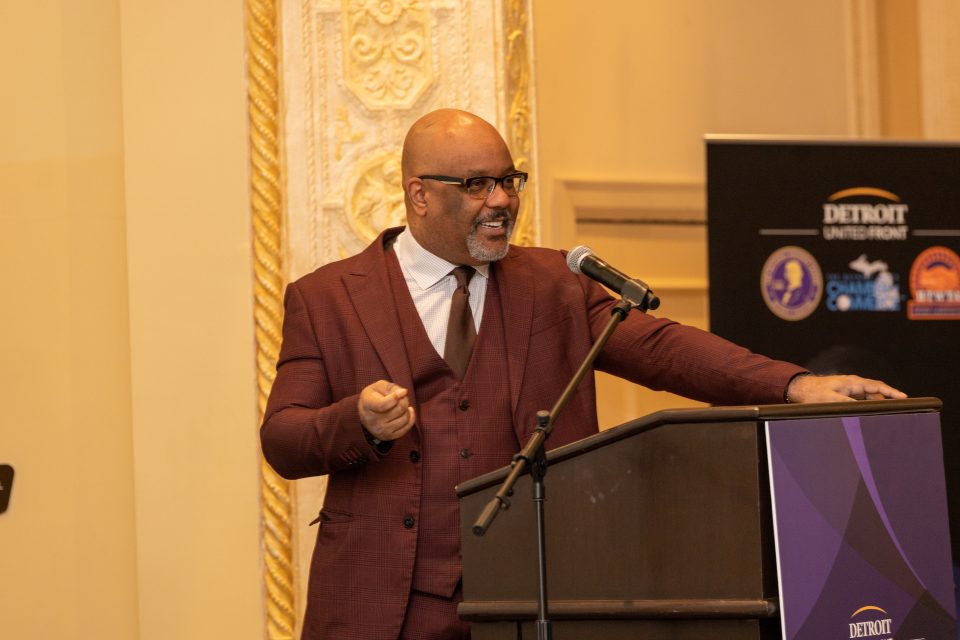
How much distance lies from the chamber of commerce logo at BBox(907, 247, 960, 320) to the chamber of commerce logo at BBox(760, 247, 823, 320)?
0.36 meters

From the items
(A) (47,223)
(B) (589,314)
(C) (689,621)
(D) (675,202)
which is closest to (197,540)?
(A) (47,223)

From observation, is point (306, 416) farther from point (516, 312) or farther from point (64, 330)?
point (64, 330)

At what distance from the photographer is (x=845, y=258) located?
443 cm

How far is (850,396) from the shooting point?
92.3 inches

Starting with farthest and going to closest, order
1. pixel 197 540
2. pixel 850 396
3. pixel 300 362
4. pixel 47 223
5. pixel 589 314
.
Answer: pixel 47 223 → pixel 197 540 → pixel 589 314 → pixel 300 362 → pixel 850 396

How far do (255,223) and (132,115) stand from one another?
0.50 meters

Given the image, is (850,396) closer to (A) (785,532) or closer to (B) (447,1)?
(A) (785,532)

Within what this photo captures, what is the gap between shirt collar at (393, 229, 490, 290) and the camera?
2.89 metres

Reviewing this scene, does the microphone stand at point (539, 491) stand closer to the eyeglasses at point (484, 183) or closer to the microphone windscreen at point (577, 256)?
the microphone windscreen at point (577, 256)

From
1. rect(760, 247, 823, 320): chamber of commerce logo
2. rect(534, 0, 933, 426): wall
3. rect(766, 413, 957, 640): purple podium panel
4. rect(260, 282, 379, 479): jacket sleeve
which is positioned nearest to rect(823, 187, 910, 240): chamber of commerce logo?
rect(760, 247, 823, 320): chamber of commerce logo

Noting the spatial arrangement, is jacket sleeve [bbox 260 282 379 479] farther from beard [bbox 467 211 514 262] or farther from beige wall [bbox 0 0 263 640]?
beige wall [bbox 0 0 263 640]

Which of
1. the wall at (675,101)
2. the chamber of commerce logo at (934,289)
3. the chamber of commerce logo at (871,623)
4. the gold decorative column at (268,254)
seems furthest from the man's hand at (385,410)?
the wall at (675,101)

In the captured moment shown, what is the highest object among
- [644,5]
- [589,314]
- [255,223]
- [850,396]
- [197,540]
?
[644,5]

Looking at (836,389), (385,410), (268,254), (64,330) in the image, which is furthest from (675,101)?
(385,410)
